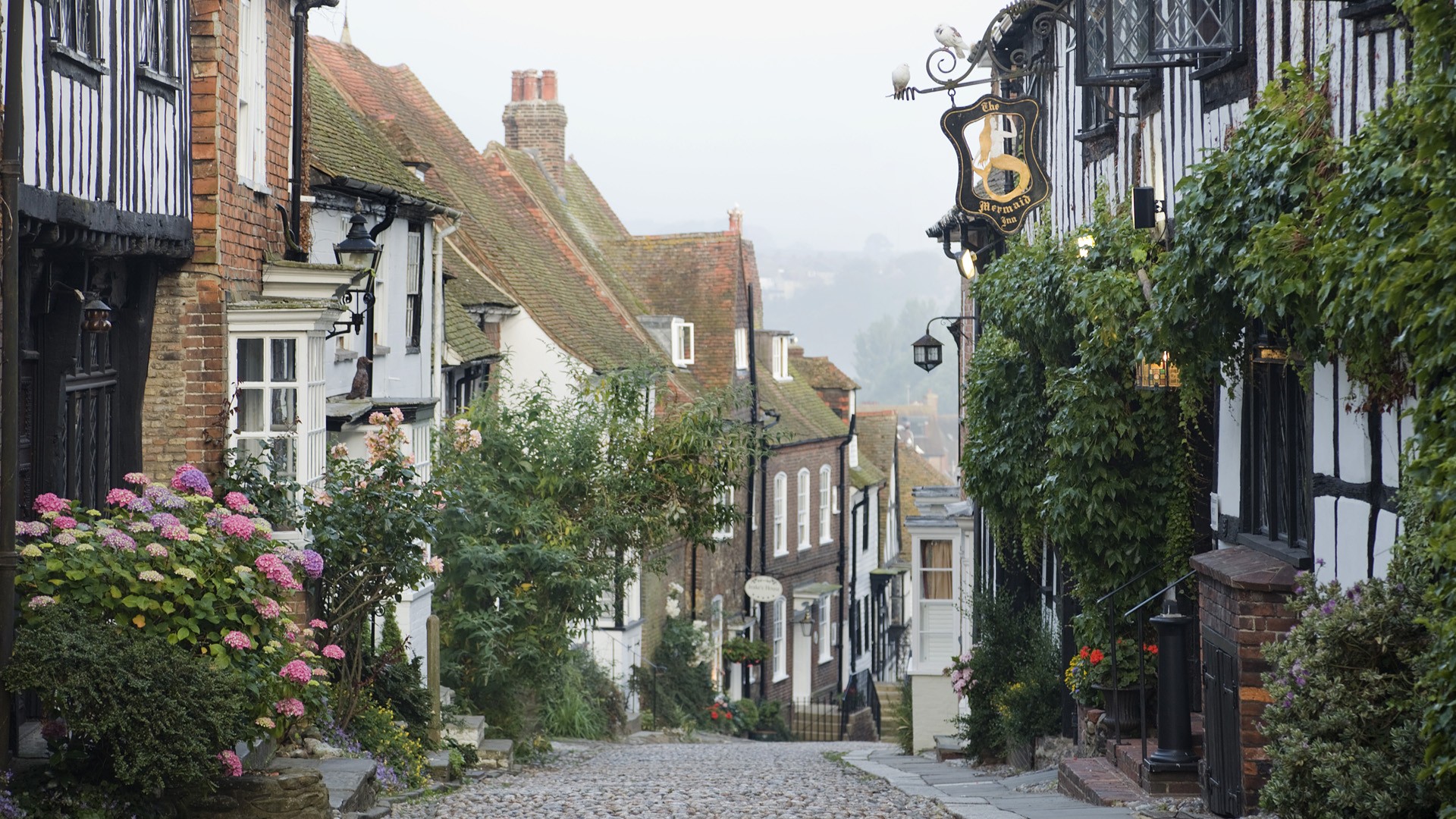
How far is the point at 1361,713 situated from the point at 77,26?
7.11m

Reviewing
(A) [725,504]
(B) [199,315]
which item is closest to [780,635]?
(A) [725,504]

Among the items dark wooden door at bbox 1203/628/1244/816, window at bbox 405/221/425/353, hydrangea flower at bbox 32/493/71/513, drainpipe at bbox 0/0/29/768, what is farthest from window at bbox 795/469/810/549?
drainpipe at bbox 0/0/29/768

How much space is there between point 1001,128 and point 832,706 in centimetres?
2339

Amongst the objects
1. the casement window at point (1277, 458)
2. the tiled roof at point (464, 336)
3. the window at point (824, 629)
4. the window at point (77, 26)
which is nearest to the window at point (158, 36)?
the window at point (77, 26)

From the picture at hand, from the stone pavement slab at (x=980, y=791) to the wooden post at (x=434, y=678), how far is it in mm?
4156

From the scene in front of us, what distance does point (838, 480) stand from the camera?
3616 centimetres

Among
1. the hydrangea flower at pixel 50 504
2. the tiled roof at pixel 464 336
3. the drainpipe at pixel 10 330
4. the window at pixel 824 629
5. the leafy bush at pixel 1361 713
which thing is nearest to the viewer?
the leafy bush at pixel 1361 713

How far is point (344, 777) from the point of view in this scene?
9250 millimetres

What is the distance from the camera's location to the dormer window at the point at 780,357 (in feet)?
116

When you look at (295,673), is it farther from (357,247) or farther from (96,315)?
(357,247)

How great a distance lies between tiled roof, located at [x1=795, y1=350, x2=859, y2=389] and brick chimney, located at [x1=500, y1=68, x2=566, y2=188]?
9.24 metres

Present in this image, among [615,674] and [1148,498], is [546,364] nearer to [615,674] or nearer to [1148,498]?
[615,674]

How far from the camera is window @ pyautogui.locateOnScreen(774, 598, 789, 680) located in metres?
32.7

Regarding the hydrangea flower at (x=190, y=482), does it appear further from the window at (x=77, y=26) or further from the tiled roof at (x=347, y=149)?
the tiled roof at (x=347, y=149)
